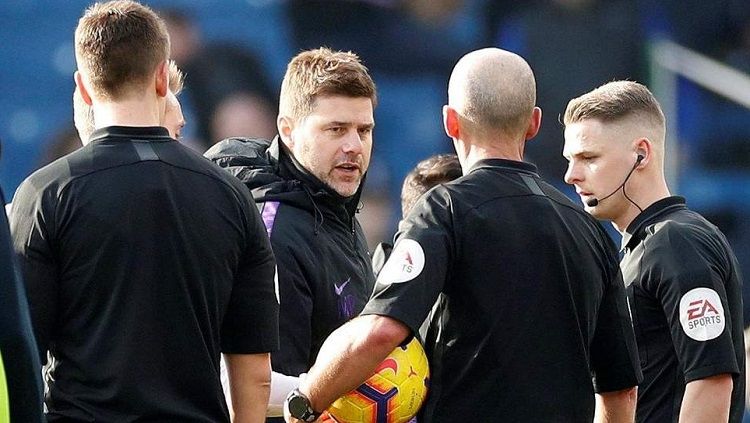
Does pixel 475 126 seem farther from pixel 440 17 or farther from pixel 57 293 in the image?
pixel 440 17

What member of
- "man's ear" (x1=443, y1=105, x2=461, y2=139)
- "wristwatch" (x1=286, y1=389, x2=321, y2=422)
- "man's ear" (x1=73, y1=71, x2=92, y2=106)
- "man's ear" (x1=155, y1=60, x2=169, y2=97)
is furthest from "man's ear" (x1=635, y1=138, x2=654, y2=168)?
"man's ear" (x1=73, y1=71, x2=92, y2=106)

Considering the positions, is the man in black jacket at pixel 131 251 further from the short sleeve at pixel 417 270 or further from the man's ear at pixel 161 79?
the short sleeve at pixel 417 270

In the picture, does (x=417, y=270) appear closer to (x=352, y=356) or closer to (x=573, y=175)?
(x=352, y=356)

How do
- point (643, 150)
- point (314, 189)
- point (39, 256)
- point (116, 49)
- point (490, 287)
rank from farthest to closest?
point (643, 150) < point (314, 189) < point (490, 287) < point (116, 49) < point (39, 256)

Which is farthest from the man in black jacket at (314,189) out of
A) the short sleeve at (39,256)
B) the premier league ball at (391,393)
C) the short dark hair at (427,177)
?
the short sleeve at (39,256)

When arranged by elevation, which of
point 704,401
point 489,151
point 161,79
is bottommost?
point 704,401

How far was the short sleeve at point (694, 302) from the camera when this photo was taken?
396 centimetres

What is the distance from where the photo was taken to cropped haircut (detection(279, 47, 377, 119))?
14.0ft

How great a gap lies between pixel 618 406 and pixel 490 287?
0.63m

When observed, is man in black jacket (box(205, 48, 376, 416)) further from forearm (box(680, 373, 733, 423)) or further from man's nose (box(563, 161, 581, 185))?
forearm (box(680, 373, 733, 423))

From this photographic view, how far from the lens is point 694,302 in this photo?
3990mm

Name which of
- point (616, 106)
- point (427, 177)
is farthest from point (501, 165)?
point (427, 177)

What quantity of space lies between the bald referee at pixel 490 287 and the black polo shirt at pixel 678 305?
474 millimetres

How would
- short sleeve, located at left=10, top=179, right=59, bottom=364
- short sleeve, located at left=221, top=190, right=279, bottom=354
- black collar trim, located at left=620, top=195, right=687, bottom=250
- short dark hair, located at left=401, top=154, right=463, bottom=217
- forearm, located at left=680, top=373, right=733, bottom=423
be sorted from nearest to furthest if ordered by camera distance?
short sleeve, located at left=10, top=179, right=59, bottom=364 → short sleeve, located at left=221, top=190, right=279, bottom=354 → forearm, located at left=680, top=373, right=733, bottom=423 → black collar trim, located at left=620, top=195, right=687, bottom=250 → short dark hair, located at left=401, top=154, right=463, bottom=217
